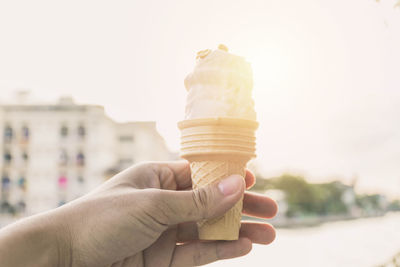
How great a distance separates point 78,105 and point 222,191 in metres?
27.4

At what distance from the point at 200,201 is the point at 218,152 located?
180mm

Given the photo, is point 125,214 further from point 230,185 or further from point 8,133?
point 8,133

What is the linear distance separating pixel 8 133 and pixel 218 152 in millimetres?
28749

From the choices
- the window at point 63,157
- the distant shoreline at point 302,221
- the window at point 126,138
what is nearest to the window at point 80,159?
the window at point 63,157

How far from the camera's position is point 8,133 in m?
27.2

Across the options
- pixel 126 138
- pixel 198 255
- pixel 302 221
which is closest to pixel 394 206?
pixel 302 221

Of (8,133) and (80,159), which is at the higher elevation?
(8,133)

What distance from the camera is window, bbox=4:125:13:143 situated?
89.0 ft

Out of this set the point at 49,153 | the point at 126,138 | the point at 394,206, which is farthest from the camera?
the point at 394,206

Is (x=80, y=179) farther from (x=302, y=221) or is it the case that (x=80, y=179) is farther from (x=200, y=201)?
(x=200, y=201)

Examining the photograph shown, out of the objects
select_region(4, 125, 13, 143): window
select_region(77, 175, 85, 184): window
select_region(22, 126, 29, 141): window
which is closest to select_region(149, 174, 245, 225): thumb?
select_region(77, 175, 85, 184): window

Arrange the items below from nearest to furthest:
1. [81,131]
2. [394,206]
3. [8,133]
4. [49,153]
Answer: [8,133] < [49,153] < [81,131] < [394,206]

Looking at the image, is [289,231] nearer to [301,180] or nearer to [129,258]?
[301,180]

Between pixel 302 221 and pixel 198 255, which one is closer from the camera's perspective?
pixel 198 255
